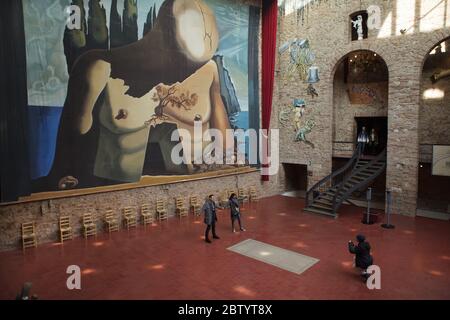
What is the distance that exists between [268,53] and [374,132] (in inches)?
272

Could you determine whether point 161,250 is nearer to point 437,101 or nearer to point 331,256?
point 331,256

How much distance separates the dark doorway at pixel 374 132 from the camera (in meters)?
17.8

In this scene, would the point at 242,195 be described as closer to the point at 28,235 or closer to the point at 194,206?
the point at 194,206

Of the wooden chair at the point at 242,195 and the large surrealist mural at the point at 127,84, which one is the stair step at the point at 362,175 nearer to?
the wooden chair at the point at 242,195

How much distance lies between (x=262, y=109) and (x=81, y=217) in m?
10.4

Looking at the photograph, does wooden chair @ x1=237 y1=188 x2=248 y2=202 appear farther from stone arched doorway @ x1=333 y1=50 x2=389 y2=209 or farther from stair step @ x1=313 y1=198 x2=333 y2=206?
stone arched doorway @ x1=333 y1=50 x2=389 y2=209

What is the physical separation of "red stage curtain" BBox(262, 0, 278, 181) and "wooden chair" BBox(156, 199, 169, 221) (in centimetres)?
699

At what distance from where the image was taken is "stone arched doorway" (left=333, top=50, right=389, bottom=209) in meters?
17.0

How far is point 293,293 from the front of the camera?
26.0 feet

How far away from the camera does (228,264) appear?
9.63 metres

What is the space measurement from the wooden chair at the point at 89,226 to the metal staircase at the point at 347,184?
29.8ft

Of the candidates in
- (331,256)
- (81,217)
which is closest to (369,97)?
(331,256)

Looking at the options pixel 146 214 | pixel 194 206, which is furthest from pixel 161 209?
pixel 194 206

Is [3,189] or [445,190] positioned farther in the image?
[445,190]
